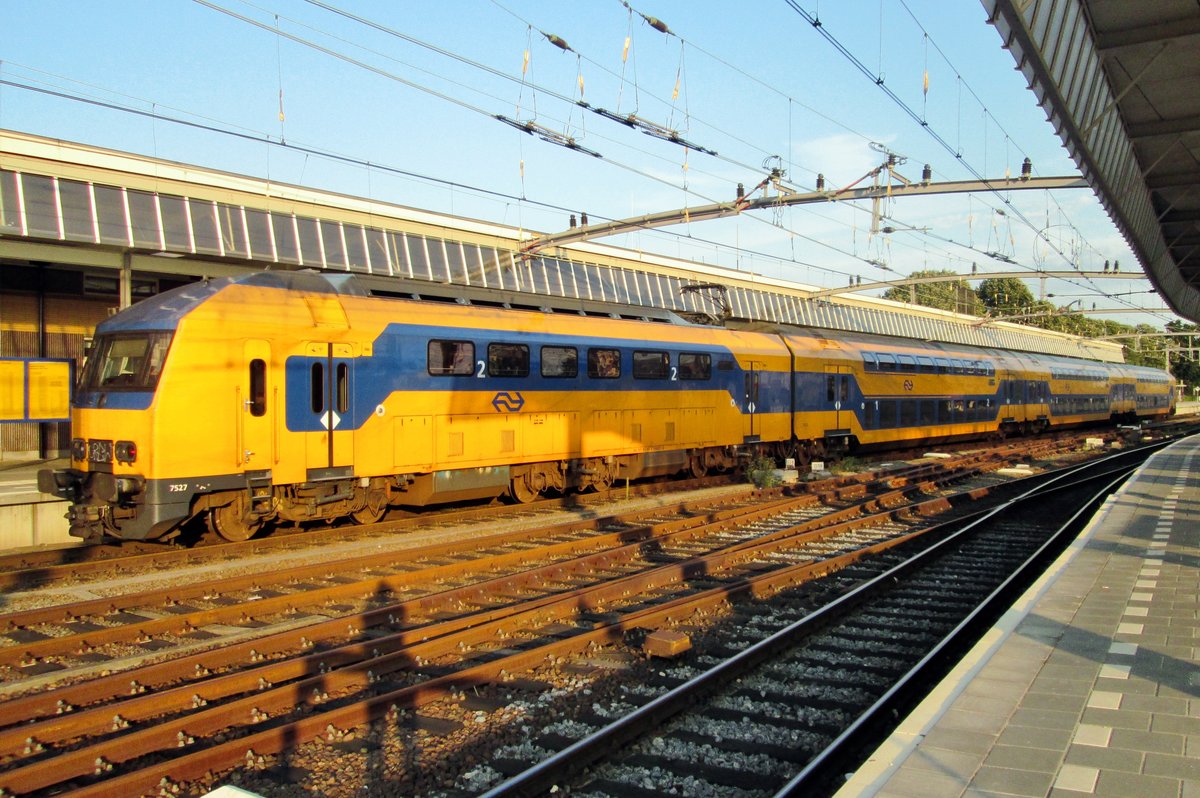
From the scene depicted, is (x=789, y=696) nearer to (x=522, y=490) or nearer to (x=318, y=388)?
(x=318, y=388)

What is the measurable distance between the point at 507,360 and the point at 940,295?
73451mm

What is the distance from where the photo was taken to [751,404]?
21.1 m

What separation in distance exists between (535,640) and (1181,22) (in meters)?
11.4

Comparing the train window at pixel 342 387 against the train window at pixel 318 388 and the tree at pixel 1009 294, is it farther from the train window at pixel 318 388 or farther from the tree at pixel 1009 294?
the tree at pixel 1009 294

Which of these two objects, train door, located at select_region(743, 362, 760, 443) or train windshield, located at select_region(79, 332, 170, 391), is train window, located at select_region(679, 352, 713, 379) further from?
train windshield, located at select_region(79, 332, 170, 391)

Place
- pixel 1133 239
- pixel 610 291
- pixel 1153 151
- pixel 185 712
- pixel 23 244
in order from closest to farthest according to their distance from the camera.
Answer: pixel 185 712
pixel 1153 151
pixel 23 244
pixel 1133 239
pixel 610 291

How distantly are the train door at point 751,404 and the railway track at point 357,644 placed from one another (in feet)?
24.5

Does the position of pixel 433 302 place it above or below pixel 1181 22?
below

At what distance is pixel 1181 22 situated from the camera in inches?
448

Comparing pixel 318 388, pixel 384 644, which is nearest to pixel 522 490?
pixel 318 388

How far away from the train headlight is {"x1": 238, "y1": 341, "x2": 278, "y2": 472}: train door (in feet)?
4.06

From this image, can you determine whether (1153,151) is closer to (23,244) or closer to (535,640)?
(535,640)

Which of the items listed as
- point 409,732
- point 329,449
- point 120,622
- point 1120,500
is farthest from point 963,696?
point 1120,500

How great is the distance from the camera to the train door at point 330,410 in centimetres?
1246
